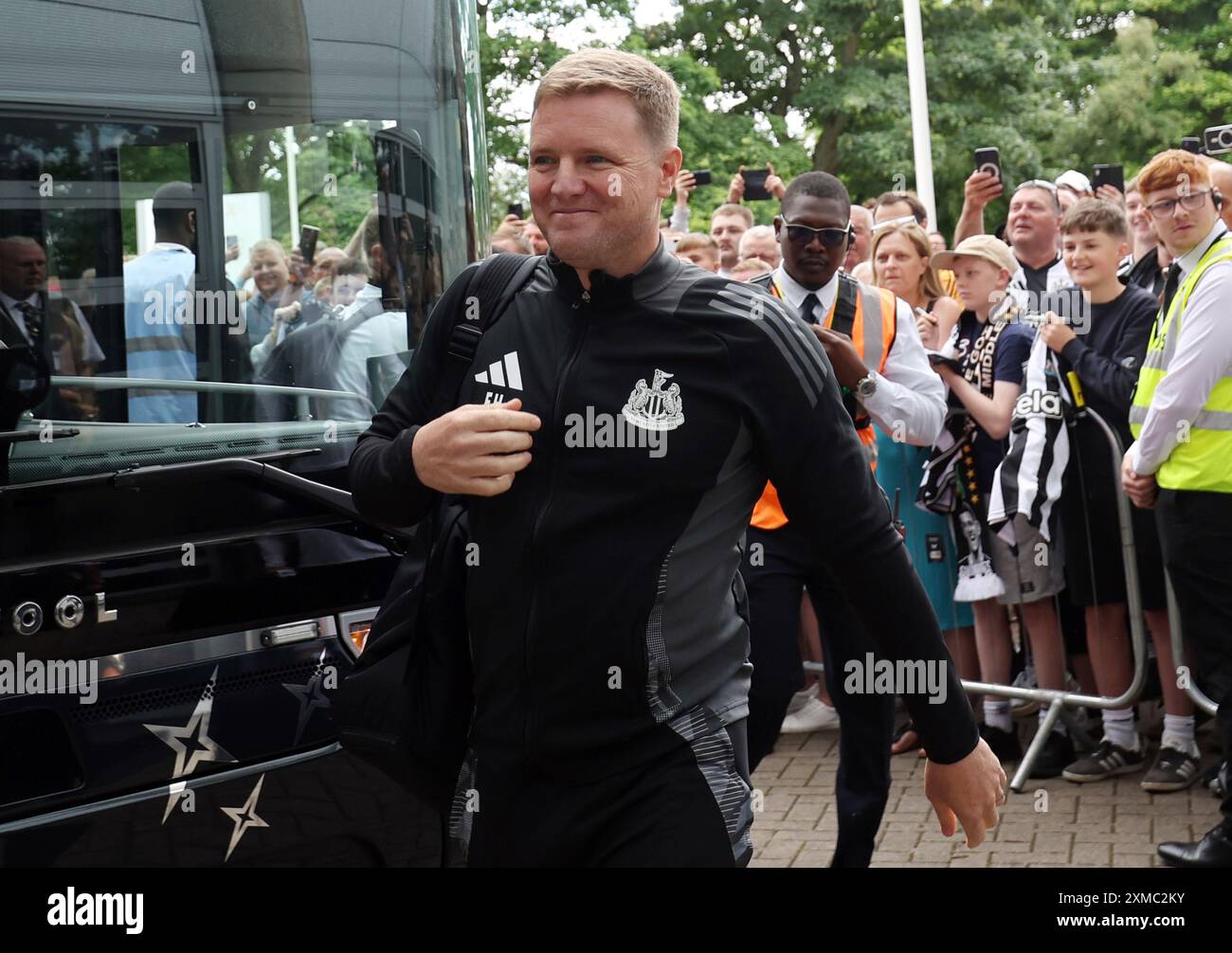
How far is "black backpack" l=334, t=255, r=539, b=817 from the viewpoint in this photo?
2.66 metres

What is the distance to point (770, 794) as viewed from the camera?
6.15 m

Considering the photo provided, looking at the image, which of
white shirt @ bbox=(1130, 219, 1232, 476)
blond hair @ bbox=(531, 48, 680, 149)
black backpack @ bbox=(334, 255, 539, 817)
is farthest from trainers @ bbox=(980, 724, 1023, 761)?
blond hair @ bbox=(531, 48, 680, 149)

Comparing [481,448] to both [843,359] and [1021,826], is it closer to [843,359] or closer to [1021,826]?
[843,359]

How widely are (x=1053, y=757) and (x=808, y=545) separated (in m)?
2.53

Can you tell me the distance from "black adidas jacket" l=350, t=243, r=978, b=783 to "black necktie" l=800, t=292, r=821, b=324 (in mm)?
2339

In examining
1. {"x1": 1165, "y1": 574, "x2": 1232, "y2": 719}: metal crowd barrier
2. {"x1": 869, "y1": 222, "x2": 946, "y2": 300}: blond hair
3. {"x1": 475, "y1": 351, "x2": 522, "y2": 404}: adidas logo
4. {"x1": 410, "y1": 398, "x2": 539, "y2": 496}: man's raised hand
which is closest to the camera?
{"x1": 410, "y1": 398, "x2": 539, "y2": 496}: man's raised hand

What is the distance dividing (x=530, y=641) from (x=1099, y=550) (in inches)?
166

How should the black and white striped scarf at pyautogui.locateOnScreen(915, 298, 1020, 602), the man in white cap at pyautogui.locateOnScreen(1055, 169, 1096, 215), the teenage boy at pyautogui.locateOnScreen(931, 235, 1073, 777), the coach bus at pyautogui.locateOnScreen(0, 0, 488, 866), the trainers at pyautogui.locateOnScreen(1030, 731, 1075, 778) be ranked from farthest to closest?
the man in white cap at pyautogui.locateOnScreen(1055, 169, 1096, 215)
the black and white striped scarf at pyautogui.locateOnScreen(915, 298, 1020, 602)
the teenage boy at pyautogui.locateOnScreen(931, 235, 1073, 777)
the trainers at pyautogui.locateOnScreen(1030, 731, 1075, 778)
the coach bus at pyautogui.locateOnScreen(0, 0, 488, 866)

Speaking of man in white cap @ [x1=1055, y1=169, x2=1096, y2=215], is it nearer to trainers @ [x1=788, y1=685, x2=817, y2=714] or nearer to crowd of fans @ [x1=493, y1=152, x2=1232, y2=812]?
crowd of fans @ [x1=493, y1=152, x2=1232, y2=812]

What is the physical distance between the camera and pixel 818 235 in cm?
490

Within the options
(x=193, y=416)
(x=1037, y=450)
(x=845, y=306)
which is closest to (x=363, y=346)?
(x=193, y=416)
